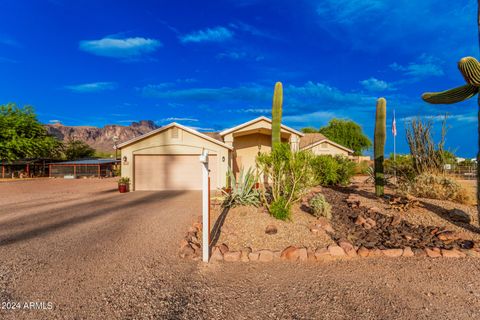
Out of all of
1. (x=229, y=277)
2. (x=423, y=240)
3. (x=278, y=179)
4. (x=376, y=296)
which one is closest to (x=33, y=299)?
(x=229, y=277)

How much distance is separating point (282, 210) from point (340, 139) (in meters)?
43.4

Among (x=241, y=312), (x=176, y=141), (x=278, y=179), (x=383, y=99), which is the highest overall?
(x=383, y=99)

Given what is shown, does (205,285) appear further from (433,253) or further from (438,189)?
(438,189)

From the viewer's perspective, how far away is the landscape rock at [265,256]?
4893mm

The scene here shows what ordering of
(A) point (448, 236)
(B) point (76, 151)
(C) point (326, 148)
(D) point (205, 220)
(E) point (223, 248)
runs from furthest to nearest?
(B) point (76, 151)
(C) point (326, 148)
(A) point (448, 236)
(E) point (223, 248)
(D) point (205, 220)

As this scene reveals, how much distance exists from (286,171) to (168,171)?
32.9 feet

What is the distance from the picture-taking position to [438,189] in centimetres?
866

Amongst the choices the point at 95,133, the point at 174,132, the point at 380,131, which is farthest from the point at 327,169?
the point at 95,133

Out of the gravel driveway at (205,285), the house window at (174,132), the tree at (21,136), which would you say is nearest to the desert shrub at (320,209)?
the gravel driveway at (205,285)

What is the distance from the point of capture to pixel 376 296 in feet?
12.0

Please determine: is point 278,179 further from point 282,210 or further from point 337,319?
point 337,319

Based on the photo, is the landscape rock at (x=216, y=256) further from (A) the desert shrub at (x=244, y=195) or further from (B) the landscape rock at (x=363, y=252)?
(A) the desert shrub at (x=244, y=195)

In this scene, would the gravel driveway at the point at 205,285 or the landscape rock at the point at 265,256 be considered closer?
the gravel driveway at the point at 205,285

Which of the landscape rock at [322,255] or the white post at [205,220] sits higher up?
the white post at [205,220]
